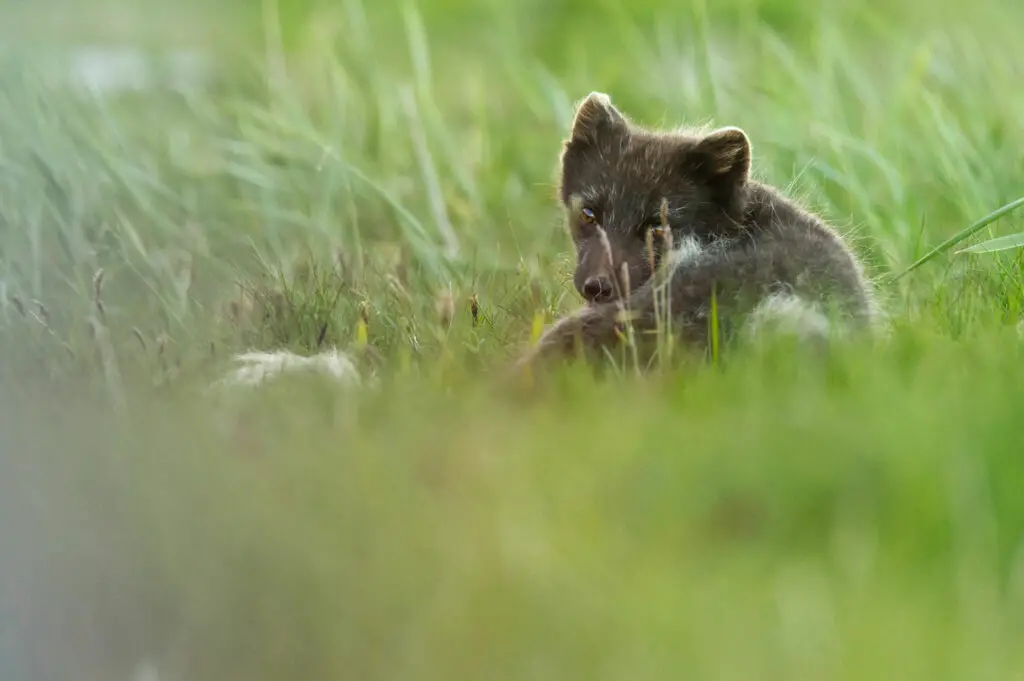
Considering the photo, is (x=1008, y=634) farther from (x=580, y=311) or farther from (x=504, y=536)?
(x=580, y=311)

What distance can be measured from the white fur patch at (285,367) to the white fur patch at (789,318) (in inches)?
39.1

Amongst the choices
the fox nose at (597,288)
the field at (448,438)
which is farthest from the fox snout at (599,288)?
the field at (448,438)

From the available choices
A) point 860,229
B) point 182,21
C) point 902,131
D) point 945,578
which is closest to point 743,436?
point 945,578

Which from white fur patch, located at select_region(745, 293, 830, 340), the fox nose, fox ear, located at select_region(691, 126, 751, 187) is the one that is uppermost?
fox ear, located at select_region(691, 126, 751, 187)

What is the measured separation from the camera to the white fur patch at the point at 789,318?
3.00 m

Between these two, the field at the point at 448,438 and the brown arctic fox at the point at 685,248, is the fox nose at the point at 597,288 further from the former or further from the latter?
the field at the point at 448,438

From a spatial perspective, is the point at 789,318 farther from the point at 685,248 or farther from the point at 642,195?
the point at 642,195

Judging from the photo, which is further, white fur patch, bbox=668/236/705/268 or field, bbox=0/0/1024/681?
white fur patch, bbox=668/236/705/268

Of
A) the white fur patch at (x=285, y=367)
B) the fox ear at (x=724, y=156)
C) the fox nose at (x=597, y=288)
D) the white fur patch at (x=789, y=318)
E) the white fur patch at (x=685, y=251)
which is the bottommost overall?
the fox nose at (x=597, y=288)

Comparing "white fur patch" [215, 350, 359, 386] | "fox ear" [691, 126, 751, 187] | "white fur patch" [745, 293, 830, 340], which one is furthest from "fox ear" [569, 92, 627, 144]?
"white fur patch" [215, 350, 359, 386]

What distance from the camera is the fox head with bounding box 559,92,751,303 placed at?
373 centimetres

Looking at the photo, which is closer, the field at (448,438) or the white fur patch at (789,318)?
the field at (448,438)

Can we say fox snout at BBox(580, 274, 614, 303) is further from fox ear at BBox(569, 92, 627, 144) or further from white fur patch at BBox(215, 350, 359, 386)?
white fur patch at BBox(215, 350, 359, 386)

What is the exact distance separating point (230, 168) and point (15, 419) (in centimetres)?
252
